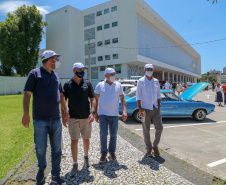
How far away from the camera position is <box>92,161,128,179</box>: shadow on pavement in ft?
10.4

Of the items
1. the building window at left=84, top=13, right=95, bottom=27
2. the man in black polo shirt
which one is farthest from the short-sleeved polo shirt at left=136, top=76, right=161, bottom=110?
the building window at left=84, top=13, right=95, bottom=27

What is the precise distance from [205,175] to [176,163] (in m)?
0.60

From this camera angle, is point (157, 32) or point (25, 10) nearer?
point (25, 10)

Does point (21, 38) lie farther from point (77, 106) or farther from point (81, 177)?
point (81, 177)

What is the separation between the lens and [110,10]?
1559 inches

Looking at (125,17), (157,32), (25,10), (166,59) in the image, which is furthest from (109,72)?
(166,59)

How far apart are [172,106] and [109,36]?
1360 inches

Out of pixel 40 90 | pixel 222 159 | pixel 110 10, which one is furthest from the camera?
pixel 110 10

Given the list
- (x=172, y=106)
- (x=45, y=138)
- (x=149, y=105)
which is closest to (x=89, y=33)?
(x=172, y=106)

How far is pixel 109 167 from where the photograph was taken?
345 centimetres

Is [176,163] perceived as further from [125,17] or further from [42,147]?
[125,17]

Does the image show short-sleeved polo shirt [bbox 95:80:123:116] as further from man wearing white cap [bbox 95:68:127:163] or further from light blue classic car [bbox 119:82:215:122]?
light blue classic car [bbox 119:82:215:122]

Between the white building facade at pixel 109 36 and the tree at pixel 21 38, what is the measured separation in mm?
8127

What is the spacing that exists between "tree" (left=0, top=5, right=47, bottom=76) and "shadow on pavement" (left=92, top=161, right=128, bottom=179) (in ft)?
119
